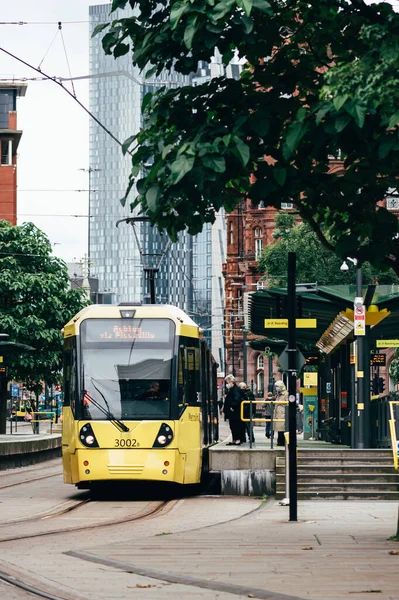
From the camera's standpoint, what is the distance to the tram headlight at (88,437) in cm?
2166

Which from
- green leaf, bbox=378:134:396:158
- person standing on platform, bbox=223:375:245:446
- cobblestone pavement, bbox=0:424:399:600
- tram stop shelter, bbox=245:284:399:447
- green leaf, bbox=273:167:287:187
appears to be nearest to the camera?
cobblestone pavement, bbox=0:424:399:600

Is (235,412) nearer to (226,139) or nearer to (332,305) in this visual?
(332,305)

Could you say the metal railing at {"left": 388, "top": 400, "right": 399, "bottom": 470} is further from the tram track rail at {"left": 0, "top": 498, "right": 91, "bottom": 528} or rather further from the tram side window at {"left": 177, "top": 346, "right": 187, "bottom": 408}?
the tram track rail at {"left": 0, "top": 498, "right": 91, "bottom": 528}

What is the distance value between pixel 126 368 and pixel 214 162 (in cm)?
1164

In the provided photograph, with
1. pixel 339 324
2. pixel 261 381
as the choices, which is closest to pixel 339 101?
pixel 339 324

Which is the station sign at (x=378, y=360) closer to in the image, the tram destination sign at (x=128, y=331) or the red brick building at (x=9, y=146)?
the tram destination sign at (x=128, y=331)

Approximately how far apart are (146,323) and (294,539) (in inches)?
347

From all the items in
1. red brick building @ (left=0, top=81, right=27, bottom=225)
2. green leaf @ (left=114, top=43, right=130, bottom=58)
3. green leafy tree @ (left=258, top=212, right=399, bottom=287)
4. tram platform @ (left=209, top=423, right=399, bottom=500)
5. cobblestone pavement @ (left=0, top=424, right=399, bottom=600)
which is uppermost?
red brick building @ (left=0, top=81, right=27, bottom=225)

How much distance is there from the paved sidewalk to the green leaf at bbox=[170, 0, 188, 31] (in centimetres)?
447

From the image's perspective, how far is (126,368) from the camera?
22.0 meters

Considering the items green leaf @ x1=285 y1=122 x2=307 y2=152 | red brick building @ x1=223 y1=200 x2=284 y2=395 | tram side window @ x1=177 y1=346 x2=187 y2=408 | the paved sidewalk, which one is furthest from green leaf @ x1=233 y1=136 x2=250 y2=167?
red brick building @ x1=223 y1=200 x2=284 y2=395

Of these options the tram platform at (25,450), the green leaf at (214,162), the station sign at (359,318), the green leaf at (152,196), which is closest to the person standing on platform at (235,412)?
the station sign at (359,318)

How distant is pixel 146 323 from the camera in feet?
73.1

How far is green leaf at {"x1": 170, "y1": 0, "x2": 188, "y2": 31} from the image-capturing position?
10.2 meters
